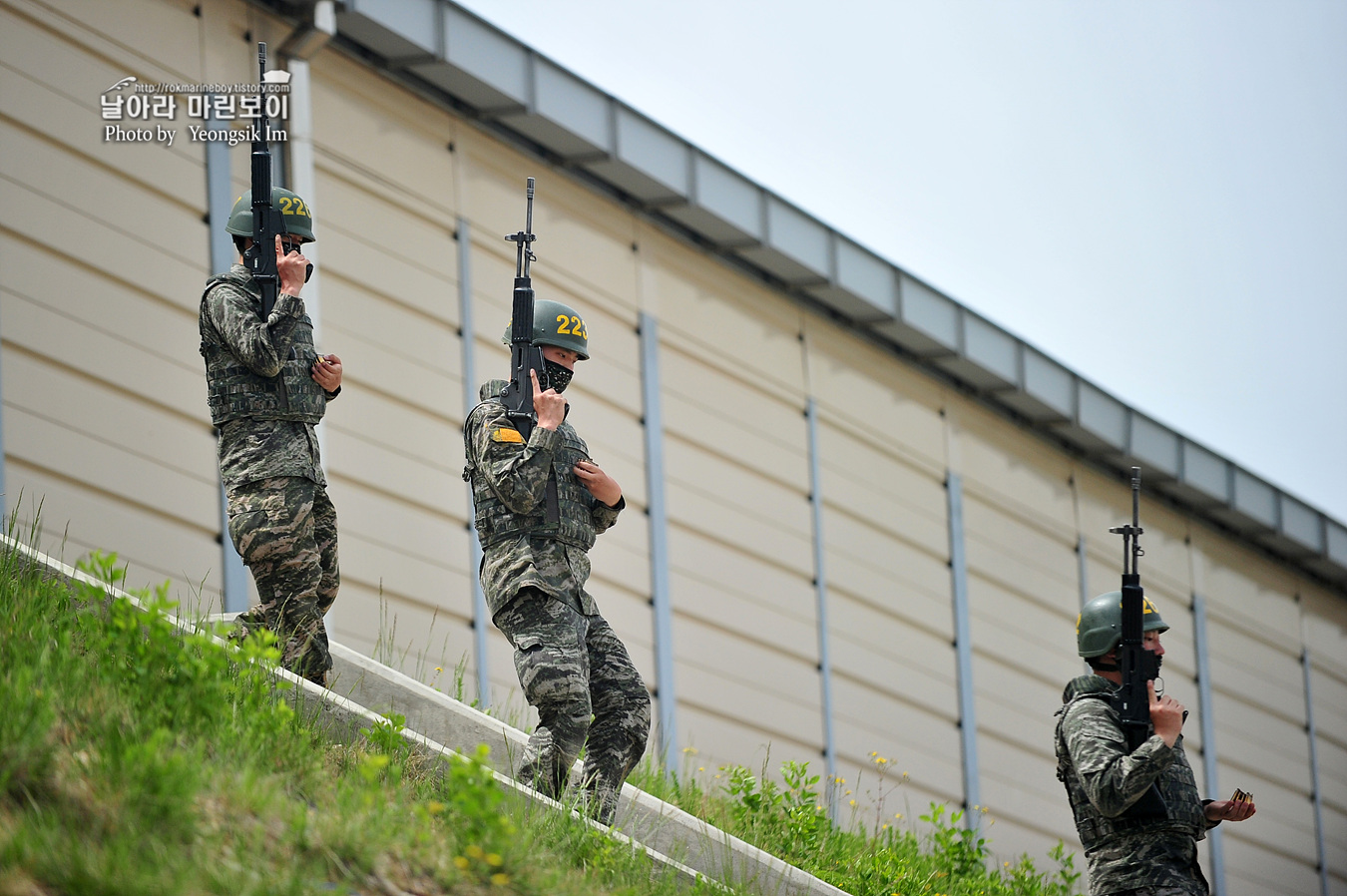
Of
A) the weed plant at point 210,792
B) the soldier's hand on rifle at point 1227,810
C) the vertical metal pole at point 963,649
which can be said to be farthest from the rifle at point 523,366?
the vertical metal pole at point 963,649

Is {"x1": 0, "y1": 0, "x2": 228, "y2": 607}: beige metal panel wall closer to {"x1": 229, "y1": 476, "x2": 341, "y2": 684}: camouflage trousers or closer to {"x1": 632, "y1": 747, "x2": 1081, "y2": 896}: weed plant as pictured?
{"x1": 229, "y1": 476, "x2": 341, "y2": 684}: camouflage trousers

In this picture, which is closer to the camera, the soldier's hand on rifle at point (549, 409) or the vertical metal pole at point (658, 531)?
the soldier's hand on rifle at point (549, 409)

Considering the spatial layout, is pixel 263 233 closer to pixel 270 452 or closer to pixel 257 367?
pixel 257 367

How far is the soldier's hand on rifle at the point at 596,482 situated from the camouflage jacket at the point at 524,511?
48 mm

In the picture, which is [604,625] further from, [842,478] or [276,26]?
[842,478]

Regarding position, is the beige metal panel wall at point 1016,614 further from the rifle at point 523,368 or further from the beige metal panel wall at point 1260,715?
the rifle at point 523,368

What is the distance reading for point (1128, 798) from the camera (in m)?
6.38

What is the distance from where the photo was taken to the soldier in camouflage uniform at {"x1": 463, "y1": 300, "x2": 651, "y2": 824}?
20.1ft

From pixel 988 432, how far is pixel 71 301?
41.2ft

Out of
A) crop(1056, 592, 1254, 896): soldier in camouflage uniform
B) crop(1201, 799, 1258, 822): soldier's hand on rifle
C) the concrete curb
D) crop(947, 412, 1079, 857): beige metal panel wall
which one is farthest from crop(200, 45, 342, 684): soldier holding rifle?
crop(947, 412, 1079, 857): beige metal panel wall

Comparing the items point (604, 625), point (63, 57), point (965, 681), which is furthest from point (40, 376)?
point (965, 681)

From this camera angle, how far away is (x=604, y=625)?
6.62 metres

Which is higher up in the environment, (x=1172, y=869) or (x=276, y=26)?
(x=276, y=26)

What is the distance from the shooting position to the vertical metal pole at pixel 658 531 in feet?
49.8
